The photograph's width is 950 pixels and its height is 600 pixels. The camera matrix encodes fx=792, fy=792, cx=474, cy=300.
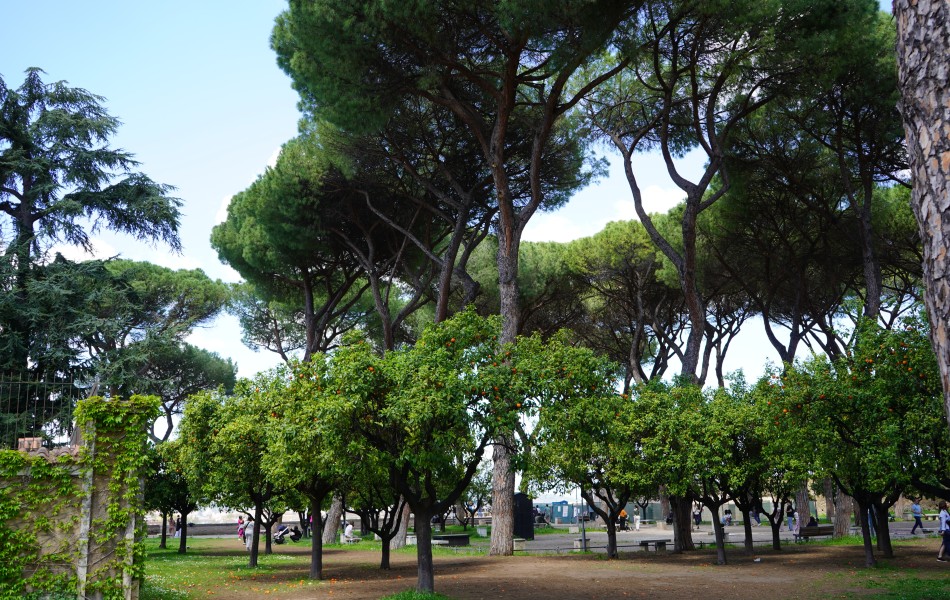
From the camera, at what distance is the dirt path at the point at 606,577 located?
1388 centimetres

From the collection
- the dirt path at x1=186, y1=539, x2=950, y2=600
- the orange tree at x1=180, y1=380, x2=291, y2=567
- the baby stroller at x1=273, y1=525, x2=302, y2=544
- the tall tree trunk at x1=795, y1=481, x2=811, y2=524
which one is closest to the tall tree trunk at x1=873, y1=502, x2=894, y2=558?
the dirt path at x1=186, y1=539, x2=950, y2=600

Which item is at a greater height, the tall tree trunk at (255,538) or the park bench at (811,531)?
the tall tree trunk at (255,538)

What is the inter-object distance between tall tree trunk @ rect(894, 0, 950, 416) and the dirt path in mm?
10598

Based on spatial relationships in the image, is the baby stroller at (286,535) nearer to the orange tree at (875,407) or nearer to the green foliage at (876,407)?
the green foliage at (876,407)

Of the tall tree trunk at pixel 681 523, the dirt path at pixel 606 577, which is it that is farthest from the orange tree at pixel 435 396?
the tall tree trunk at pixel 681 523

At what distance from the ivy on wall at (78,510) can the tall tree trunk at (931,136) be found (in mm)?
10260

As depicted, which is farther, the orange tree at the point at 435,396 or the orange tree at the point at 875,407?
the orange tree at the point at 875,407

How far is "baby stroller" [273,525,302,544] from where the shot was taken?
3666 centimetres

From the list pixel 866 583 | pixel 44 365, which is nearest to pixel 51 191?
pixel 44 365

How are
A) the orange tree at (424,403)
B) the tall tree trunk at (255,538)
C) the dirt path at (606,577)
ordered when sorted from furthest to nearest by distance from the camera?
the tall tree trunk at (255,538) → the dirt path at (606,577) → the orange tree at (424,403)

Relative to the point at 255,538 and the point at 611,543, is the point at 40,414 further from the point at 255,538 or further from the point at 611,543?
the point at 611,543

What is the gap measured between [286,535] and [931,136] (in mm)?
39470

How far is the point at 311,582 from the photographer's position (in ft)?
53.0

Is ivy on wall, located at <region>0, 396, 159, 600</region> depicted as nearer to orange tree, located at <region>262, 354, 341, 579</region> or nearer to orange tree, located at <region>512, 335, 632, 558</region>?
orange tree, located at <region>262, 354, 341, 579</region>
